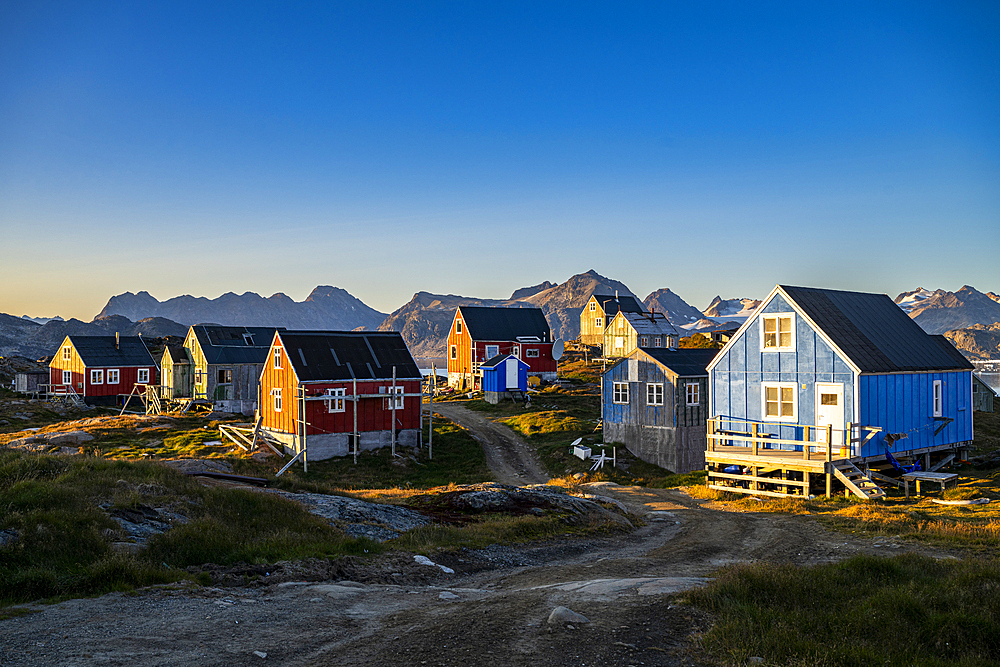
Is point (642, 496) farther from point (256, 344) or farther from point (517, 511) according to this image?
point (256, 344)

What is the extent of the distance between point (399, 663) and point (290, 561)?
6.75 meters

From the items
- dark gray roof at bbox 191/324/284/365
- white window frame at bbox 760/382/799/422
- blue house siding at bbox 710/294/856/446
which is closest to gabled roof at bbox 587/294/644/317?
dark gray roof at bbox 191/324/284/365

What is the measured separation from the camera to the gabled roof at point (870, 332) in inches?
1210

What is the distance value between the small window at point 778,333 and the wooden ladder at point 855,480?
20.4 ft

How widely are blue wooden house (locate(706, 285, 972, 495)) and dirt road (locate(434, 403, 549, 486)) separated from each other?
39.5 ft

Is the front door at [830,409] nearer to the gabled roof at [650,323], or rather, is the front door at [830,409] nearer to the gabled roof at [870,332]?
the gabled roof at [870,332]

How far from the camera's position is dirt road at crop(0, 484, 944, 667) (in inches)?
372

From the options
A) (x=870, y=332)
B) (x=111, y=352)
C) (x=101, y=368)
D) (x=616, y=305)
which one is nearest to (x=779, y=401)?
(x=870, y=332)

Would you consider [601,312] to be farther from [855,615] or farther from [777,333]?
[855,615]

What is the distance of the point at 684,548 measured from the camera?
1947cm

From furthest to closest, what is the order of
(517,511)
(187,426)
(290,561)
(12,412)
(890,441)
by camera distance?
(12,412), (187,426), (890,441), (517,511), (290,561)

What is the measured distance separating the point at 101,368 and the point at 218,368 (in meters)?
15.3

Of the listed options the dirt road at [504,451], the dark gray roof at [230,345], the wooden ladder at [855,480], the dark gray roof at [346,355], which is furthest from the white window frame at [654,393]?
the dark gray roof at [230,345]

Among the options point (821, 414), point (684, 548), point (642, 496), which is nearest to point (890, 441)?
point (821, 414)
